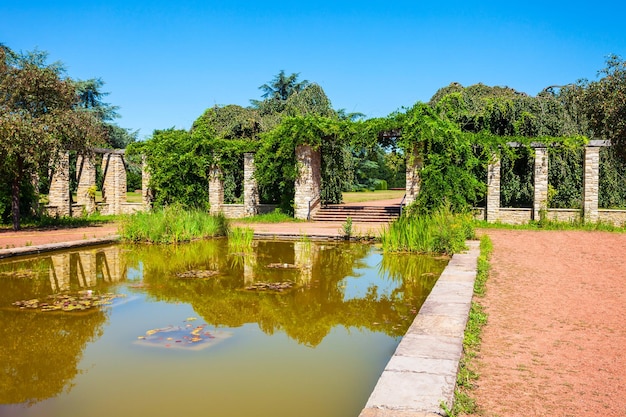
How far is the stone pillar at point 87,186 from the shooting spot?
22.4 m

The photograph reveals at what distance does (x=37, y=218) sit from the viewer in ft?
61.2

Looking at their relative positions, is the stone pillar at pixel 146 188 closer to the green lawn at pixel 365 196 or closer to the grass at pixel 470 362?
the green lawn at pixel 365 196

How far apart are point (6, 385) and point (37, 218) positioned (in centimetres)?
1646

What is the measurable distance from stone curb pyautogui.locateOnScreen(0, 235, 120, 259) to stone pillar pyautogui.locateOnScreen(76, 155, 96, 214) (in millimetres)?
10216

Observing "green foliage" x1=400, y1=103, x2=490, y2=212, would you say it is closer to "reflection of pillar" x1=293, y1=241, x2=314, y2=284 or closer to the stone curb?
"reflection of pillar" x1=293, y1=241, x2=314, y2=284

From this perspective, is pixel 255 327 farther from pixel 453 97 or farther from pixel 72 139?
pixel 453 97

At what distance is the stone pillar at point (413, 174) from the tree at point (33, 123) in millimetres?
10699

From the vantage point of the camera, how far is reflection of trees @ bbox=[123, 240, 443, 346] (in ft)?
19.4

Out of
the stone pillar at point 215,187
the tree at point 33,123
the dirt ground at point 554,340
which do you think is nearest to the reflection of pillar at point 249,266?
the dirt ground at point 554,340

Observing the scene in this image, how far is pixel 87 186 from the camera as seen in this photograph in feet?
73.6

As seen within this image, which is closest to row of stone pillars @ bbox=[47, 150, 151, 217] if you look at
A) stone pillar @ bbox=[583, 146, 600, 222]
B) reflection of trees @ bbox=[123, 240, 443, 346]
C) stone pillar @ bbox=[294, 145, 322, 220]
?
stone pillar @ bbox=[294, 145, 322, 220]

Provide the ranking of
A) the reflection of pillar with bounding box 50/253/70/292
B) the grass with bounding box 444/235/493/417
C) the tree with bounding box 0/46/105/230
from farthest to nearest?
the tree with bounding box 0/46/105/230 < the reflection of pillar with bounding box 50/253/70/292 < the grass with bounding box 444/235/493/417

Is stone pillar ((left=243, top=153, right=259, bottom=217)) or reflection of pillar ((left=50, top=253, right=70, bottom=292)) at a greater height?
stone pillar ((left=243, top=153, right=259, bottom=217))

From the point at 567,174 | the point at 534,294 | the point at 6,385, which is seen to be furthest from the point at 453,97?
the point at 6,385
